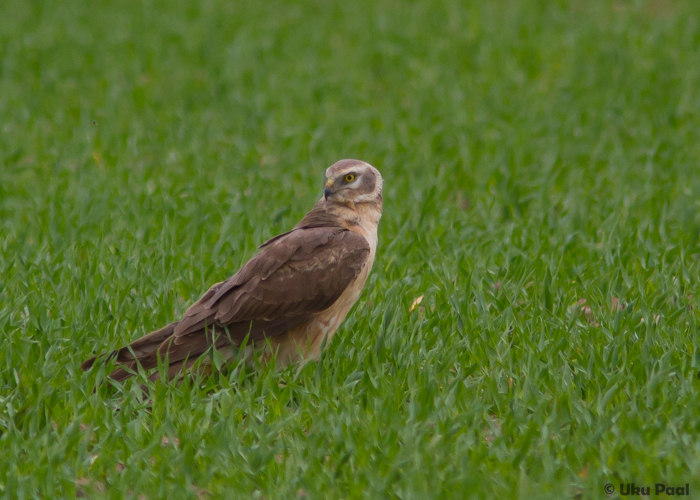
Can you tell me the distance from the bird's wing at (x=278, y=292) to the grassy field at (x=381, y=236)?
0.27 m

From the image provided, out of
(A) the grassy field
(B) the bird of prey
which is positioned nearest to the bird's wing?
(B) the bird of prey

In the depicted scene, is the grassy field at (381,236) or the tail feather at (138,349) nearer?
the grassy field at (381,236)

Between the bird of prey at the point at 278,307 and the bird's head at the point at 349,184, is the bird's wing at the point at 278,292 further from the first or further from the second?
the bird's head at the point at 349,184

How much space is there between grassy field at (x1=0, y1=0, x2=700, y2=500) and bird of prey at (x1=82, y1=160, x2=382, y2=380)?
7.3 inches

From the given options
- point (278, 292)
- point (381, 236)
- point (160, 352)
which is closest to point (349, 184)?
point (278, 292)

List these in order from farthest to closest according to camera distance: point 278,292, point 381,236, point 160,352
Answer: point 381,236 < point 278,292 < point 160,352

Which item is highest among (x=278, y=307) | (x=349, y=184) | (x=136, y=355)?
(x=349, y=184)

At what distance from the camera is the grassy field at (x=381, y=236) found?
13.4ft

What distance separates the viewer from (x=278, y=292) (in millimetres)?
5012

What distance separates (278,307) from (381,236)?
2.22 m

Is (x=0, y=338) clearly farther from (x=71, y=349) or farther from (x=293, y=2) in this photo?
(x=293, y=2)

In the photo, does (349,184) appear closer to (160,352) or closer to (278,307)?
(278,307)

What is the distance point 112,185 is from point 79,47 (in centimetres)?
499

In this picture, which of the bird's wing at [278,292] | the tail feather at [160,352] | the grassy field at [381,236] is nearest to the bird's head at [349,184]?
the bird's wing at [278,292]
